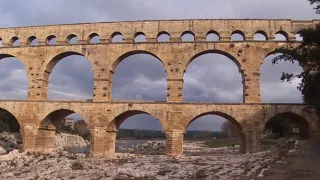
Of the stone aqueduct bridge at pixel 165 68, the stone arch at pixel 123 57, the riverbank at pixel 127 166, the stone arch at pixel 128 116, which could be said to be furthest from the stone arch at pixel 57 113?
the stone arch at pixel 123 57

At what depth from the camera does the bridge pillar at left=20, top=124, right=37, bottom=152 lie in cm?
2558

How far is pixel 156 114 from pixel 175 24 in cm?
687

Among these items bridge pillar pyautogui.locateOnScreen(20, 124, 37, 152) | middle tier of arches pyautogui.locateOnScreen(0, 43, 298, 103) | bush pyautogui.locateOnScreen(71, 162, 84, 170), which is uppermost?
middle tier of arches pyautogui.locateOnScreen(0, 43, 298, 103)

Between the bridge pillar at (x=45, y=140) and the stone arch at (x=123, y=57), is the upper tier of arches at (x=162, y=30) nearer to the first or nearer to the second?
the stone arch at (x=123, y=57)

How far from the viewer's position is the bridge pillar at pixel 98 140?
24484mm

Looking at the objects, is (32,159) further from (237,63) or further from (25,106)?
(237,63)

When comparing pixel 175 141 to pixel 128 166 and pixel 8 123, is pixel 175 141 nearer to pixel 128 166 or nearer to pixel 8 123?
pixel 128 166

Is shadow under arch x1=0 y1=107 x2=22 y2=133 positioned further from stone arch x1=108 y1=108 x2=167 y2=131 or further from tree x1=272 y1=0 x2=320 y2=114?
tree x1=272 y1=0 x2=320 y2=114

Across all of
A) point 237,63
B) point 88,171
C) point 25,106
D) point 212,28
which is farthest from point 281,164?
point 25,106

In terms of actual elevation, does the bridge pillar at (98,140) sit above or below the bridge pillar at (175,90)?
below

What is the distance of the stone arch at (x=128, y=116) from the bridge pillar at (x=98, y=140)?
77 centimetres

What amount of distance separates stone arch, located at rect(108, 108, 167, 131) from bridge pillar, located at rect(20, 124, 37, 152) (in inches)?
232

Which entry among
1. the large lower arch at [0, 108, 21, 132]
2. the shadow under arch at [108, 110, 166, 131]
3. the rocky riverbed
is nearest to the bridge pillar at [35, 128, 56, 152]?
the rocky riverbed

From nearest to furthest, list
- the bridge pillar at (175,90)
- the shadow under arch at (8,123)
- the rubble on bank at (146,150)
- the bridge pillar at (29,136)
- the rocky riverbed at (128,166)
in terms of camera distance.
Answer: the rocky riverbed at (128,166) < the bridge pillar at (175,90) < the bridge pillar at (29,136) < the rubble on bank at (146,150) < the shadow under arch at (8,123)
